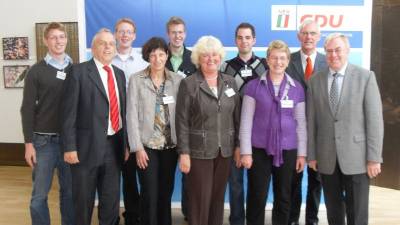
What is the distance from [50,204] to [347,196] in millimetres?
3214

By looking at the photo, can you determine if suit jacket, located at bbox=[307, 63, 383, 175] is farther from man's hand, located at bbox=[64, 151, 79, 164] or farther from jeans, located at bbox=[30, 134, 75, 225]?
jeans, located at bbox=[30, 134, 75, 225]

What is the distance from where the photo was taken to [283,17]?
12.6ft

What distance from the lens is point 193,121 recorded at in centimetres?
254

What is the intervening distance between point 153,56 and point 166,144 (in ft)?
2.03

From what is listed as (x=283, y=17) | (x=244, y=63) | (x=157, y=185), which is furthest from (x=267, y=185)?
(x=283, y=17)

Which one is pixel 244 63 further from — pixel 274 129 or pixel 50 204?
pixel 50 204

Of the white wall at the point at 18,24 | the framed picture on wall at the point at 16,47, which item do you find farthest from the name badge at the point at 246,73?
the framed picture on wall at the point at 16,47

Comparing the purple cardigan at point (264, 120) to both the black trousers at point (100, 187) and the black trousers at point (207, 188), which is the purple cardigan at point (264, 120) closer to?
the black trousers at point (207, 188)

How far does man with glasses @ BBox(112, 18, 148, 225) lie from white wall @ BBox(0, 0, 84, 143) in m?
2.96

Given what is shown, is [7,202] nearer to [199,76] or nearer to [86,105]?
[86,105]

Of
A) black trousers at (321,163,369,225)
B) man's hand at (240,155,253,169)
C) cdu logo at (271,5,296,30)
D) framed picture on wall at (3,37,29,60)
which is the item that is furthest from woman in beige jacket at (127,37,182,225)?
framed picture on wall at (3,37,29,60)

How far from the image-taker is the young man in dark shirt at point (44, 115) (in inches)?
109

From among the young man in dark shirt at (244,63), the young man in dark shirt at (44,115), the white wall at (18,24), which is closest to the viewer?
the young man in dark shirt at (44,115)

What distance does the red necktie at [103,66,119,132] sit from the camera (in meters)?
2.65
